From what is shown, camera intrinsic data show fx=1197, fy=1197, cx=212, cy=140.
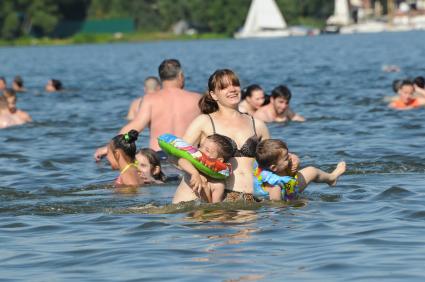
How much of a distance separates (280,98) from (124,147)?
260 inches

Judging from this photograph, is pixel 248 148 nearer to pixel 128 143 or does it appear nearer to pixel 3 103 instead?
pixel 128 143

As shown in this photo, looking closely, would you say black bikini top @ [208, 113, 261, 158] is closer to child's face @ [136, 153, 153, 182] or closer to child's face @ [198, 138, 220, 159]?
child's face @ [198, 138, 220, 159]

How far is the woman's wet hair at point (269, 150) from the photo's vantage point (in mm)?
10445

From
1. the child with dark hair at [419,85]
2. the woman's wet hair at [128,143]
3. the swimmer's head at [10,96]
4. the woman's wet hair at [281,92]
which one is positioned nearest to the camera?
the woman's wet hair at [128,143]

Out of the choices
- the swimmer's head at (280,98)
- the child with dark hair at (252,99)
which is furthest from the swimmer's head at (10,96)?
the swimmer's head at (280,98)

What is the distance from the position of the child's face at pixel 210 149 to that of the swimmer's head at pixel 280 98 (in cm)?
892

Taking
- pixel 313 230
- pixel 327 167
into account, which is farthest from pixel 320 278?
pixel 327 167

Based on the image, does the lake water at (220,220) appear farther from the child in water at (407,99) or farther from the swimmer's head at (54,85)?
the swimmer's head at (54,85)

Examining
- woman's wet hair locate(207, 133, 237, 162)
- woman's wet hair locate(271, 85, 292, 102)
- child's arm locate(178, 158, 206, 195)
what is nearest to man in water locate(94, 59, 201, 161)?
woman's wet hair locate(207, 133, 237, 162)

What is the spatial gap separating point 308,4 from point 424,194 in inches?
5486

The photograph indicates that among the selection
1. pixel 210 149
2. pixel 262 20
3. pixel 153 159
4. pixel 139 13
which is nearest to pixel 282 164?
pixel 210 149

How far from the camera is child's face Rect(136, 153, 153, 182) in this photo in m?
13.3

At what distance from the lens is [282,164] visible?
1067 cm

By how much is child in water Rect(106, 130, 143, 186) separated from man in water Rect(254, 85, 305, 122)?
6183 millimetres
